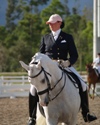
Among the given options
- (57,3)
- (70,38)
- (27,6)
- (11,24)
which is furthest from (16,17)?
(70,38)

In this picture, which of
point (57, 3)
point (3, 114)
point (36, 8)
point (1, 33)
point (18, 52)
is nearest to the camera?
point (3, 114)

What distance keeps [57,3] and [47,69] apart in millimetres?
51975

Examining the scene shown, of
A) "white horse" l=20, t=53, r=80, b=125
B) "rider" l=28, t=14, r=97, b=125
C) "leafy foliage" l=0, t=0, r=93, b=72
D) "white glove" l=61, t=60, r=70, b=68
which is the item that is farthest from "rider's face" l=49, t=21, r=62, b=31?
"leafy foliage" l=0, t=0, r=93, b=72

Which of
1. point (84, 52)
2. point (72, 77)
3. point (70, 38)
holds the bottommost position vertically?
point (84, 52)

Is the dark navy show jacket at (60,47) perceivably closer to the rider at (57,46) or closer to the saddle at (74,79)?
the rider at (57,46)

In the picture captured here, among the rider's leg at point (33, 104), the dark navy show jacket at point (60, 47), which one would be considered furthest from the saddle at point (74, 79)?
the rider's leg at point (33, 104)

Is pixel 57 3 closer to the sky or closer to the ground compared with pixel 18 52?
closer to the sky

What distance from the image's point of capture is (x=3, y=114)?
14.0 m

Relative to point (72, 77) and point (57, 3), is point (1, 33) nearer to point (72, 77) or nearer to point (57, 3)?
point (57, 3)

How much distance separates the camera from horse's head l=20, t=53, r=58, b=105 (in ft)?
19.6

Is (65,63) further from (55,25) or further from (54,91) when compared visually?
(55,25)

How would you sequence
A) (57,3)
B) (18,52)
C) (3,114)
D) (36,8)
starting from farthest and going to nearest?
(36,8)
(57,3)
(18,52)
(3,114)

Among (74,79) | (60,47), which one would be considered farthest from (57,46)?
(74,79)

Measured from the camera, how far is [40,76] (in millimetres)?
6000
